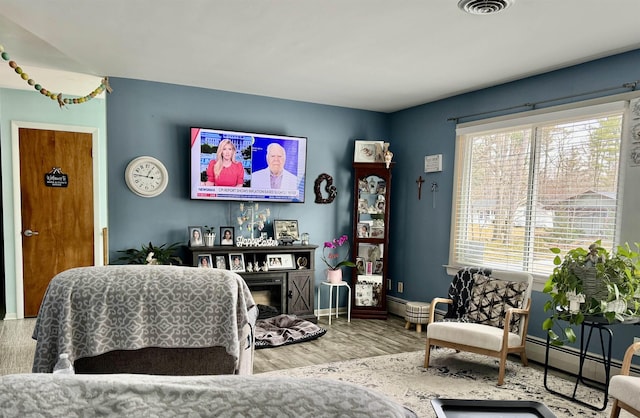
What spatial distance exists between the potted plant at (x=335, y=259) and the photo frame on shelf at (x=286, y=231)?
423 mm

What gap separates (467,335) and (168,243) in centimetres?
297

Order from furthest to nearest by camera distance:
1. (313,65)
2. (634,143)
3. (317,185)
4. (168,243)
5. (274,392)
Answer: (317,185), (168,243), (313,65), (634,143), (274,392)

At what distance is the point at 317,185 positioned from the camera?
→ 17.2ft

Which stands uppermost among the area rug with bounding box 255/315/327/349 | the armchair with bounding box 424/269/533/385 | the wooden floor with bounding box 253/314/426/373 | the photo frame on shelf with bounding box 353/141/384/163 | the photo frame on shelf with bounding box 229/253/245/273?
the photo frame on shelf with bounding box 353/141/384/163

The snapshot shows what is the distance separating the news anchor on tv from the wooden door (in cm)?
201

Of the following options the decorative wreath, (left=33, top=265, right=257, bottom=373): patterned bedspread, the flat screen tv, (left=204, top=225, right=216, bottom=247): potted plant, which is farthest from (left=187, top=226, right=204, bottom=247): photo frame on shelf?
(left=33, top=265, right=257, bottom=373): patterned bedspread

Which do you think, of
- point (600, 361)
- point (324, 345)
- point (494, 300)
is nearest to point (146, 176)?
point (324, 345)

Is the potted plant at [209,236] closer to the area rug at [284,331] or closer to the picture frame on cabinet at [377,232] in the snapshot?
the area rug at [284,331]

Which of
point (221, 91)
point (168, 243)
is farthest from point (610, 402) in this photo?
point (221, 91)

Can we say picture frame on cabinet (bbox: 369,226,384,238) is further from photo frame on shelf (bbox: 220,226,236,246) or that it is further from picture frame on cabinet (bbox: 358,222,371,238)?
photo frame on shelf (bbox: 220,226,236,246)

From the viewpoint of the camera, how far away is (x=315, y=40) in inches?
123

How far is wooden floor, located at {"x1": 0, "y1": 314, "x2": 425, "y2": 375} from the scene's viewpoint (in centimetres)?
358

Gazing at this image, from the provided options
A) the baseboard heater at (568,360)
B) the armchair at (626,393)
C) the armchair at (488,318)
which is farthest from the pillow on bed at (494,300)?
the armchair at (626,393)

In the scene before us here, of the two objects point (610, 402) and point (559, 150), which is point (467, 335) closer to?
point (610, 402)
